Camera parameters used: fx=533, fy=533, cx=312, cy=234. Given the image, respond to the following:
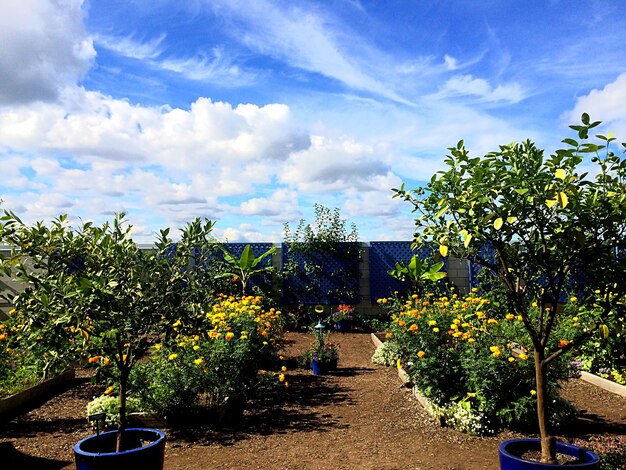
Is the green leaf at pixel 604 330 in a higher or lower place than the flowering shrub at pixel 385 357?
higher

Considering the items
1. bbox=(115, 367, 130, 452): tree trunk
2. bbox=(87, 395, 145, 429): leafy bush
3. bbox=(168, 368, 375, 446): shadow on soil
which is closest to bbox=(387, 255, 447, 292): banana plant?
bbox=(168, 368, 375, 446): shadow on soil

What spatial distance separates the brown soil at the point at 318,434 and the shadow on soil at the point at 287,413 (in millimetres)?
10

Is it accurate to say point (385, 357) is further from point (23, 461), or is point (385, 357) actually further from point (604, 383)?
point (23, 461)

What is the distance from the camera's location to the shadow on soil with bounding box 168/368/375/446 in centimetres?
514

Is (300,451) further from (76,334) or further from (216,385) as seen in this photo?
(76,334)

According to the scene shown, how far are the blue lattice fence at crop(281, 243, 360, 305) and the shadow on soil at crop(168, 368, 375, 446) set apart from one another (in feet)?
21.4

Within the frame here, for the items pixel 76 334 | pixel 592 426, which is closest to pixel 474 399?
pixel 592 426

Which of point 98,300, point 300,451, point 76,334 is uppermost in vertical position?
point 98,300

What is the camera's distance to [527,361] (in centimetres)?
527

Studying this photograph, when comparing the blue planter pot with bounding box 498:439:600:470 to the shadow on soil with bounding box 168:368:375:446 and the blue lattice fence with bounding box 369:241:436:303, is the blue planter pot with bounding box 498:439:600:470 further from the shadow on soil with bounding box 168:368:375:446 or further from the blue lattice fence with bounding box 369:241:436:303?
the blue lattice fence with bounding box 369:241:436:303

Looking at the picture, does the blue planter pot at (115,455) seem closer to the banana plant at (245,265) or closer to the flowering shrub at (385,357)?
the flowering shrub at (385,357)

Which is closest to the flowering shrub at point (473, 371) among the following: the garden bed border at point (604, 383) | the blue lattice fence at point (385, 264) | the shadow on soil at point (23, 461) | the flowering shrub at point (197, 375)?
the garden bed border at point (604, 383)

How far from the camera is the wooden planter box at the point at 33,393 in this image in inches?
237

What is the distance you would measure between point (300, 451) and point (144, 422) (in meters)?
1.69
